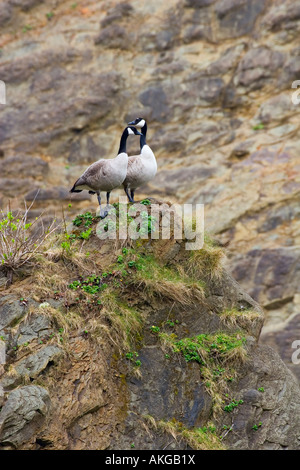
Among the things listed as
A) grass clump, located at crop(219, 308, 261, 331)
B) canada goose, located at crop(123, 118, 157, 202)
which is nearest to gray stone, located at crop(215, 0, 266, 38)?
canada goose, located at crop(123, 118, 157, 202)

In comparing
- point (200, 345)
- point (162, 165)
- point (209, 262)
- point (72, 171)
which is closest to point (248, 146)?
point (162, 165)

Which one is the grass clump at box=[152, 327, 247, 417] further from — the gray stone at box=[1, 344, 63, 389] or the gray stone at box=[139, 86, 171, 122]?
the gray stone at box=[139, 86, 171, 122]

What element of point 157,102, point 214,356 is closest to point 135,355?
point 214,356

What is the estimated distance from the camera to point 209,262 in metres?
9.48

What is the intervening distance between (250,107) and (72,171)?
224 inches

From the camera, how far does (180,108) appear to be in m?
19.0

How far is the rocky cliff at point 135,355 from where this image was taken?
24.6 feet

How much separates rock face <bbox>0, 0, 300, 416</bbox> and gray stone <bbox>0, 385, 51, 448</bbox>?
1025 centimetres

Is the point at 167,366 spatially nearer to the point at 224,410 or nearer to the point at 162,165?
the point at 224,410

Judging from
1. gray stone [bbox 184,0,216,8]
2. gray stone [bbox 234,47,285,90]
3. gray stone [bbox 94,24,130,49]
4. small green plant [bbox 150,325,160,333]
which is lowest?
small green plant [bbox 150,325,160,333]

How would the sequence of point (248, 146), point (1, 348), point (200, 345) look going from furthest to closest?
point (248, 146) → point (200, 345) → point (1, 348)

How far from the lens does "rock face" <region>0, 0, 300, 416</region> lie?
17234 mm

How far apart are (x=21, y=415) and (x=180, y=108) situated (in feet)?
44.3
